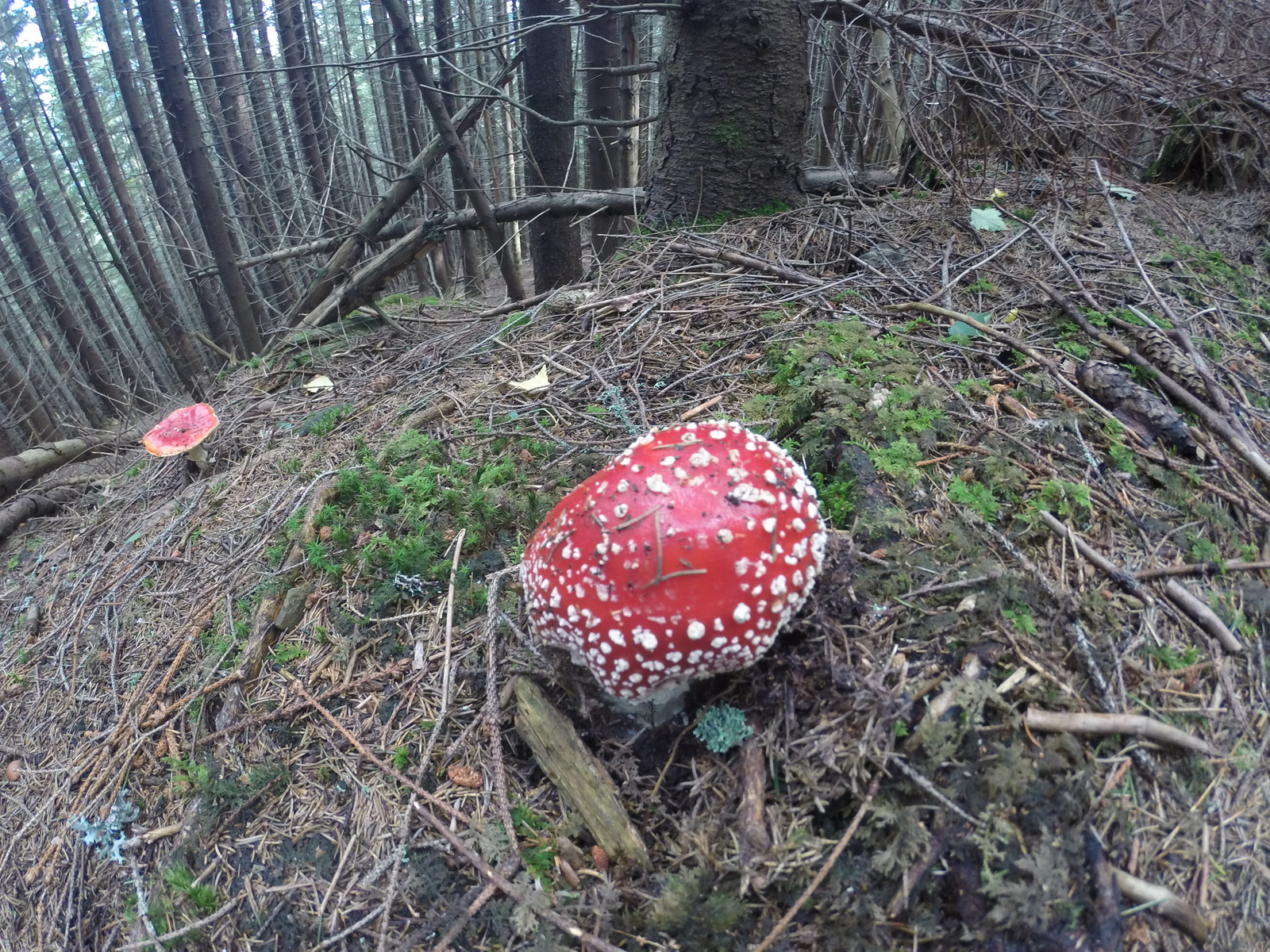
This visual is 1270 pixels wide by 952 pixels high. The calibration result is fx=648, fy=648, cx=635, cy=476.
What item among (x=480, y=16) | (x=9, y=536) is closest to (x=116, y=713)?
(x=9, y=536)

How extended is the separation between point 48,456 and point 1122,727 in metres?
8.07

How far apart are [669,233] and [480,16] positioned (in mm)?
13930

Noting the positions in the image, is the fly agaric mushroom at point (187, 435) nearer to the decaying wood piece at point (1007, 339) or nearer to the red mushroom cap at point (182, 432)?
the red mushroom cap at point (182, 432)

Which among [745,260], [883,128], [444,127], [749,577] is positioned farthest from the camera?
[883,128]

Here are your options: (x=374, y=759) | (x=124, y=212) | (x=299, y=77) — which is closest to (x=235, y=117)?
(x=299, y=77)

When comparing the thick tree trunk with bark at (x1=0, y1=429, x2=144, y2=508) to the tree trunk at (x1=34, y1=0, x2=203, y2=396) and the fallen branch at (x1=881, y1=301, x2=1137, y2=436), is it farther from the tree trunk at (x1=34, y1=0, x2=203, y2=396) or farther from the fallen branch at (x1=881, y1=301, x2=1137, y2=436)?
the fallen branch at (x1=881, y1=301, x2=1137, y2=436)

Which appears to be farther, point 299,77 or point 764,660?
point 299,77

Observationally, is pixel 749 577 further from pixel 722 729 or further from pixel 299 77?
pixel 299 77

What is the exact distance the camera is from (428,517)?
102 inches

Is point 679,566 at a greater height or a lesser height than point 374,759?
greater

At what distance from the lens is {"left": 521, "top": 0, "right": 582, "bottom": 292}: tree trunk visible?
5637 mm

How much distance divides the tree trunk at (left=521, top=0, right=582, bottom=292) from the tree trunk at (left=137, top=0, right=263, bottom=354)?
12.8ft

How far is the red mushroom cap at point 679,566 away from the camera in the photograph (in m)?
1.67

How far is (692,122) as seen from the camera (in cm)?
396
